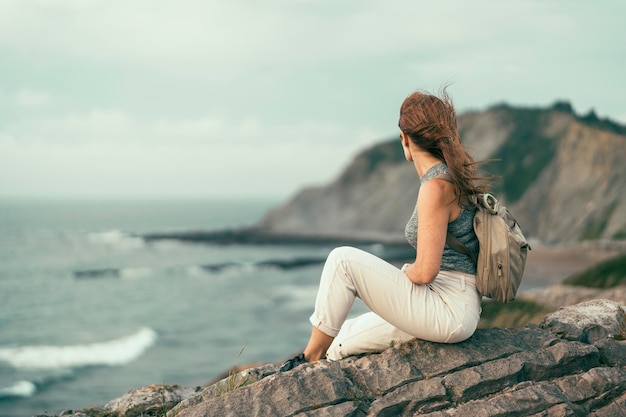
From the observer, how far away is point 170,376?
71.5 feet

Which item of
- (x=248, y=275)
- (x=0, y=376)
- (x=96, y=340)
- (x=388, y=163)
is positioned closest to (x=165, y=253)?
(x=248, y=275)

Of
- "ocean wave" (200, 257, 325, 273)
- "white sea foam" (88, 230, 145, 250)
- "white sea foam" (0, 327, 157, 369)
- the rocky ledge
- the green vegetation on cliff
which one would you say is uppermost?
the green vegetation on cliff

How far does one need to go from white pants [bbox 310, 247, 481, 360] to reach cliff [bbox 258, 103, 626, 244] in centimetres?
3821

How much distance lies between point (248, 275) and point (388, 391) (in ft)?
137

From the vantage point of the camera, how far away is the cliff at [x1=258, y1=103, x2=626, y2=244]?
5059cm

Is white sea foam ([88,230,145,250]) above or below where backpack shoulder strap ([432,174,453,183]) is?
below

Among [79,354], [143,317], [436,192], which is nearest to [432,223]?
[436,192]

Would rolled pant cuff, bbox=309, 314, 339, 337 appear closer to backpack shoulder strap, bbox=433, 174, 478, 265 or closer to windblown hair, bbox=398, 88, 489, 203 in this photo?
backpack shoulder strap, bbox=433, 174, 478, 265

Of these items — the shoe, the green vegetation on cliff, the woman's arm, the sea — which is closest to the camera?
the woman's arm

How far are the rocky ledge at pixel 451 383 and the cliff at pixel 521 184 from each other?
37.6 m

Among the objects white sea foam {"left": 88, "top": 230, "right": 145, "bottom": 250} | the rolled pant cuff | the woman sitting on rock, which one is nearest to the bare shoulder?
the woman sitting on rock

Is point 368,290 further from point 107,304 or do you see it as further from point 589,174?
point 589,174

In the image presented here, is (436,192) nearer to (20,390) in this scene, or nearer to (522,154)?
(20,390)

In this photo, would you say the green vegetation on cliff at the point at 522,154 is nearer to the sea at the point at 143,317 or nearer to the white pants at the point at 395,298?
the sea at the point at 143,317
